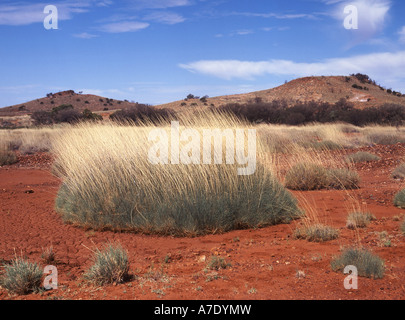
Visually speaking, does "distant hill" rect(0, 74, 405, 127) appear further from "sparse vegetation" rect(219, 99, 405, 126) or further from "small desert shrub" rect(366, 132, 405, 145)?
"small desert shrub" rect(366, 132, 405, 145)

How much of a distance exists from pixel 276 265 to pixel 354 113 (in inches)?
1225

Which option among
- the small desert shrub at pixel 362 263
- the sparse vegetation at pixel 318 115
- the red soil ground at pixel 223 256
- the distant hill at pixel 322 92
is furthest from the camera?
the distant hill at pixel 322 92

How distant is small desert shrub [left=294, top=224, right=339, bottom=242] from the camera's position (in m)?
5.79

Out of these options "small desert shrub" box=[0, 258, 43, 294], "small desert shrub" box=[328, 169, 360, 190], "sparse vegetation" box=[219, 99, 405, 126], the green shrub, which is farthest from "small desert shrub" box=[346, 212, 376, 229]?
"sparse vegetation" box=[219, 99, 405, 126]

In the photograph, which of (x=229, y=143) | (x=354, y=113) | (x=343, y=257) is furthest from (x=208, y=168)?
(x=354, y=113)

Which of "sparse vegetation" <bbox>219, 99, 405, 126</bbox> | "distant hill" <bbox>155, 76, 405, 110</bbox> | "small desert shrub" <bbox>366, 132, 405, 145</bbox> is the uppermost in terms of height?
"distant hill" <bbox>155, 76, 405, 110</bbox>

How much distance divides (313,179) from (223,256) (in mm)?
5537

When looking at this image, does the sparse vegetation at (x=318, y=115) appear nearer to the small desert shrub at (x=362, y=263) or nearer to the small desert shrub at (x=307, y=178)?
the small desert shrub at (x=307, y=178)

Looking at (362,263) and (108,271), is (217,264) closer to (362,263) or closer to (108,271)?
(108,271)

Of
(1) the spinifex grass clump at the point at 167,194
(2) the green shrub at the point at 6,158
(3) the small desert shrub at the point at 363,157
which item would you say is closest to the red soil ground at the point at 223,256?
(1) the spinifex grass clump at the point at 167,194

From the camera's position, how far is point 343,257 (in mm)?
4516

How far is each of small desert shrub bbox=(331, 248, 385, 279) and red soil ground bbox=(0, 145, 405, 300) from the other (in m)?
0.09

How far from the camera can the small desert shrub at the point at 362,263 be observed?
4262 mm

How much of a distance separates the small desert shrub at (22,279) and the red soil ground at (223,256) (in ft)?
0.34
